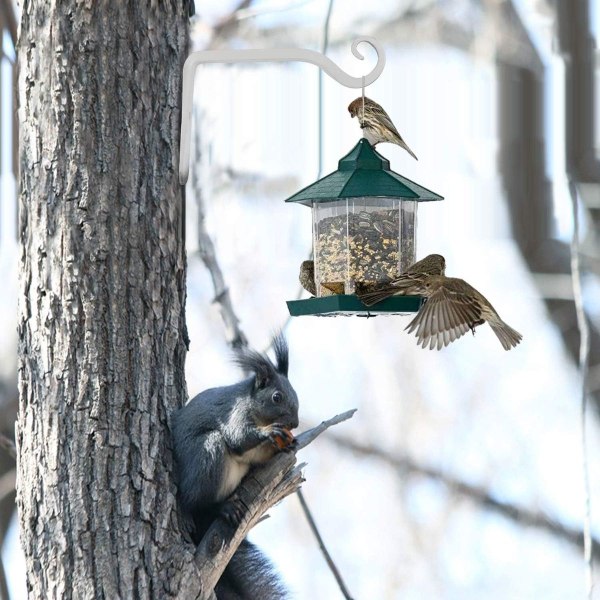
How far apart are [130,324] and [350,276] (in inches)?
→ 18.8

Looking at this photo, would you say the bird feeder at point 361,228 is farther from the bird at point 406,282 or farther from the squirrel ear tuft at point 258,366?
the squirrel ear tuft at point 258,366

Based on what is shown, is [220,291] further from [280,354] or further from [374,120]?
[374,120]

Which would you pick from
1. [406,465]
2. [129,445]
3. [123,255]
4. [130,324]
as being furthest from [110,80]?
[406,465]

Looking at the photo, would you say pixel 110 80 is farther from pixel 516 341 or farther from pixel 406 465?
pixel 406 465

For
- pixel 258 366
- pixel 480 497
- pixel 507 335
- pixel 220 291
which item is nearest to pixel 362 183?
pixel 507 335

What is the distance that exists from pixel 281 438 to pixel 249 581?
0.40m

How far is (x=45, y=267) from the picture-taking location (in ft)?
7.68

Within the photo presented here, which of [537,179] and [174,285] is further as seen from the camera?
[537,179]

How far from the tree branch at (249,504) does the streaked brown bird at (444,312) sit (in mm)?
510

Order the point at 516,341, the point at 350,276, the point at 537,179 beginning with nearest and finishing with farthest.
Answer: the point at 516,341
the point at 350,276
the point at 537,179

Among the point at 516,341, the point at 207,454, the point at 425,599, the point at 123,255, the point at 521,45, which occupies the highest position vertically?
the point at 521,45

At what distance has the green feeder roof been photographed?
2186 millimetres

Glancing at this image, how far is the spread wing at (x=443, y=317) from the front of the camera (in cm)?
208

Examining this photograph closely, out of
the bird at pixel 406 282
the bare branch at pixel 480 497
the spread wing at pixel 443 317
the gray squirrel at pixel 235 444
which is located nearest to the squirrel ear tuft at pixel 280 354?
the gray squirrel at pixel 235 444
